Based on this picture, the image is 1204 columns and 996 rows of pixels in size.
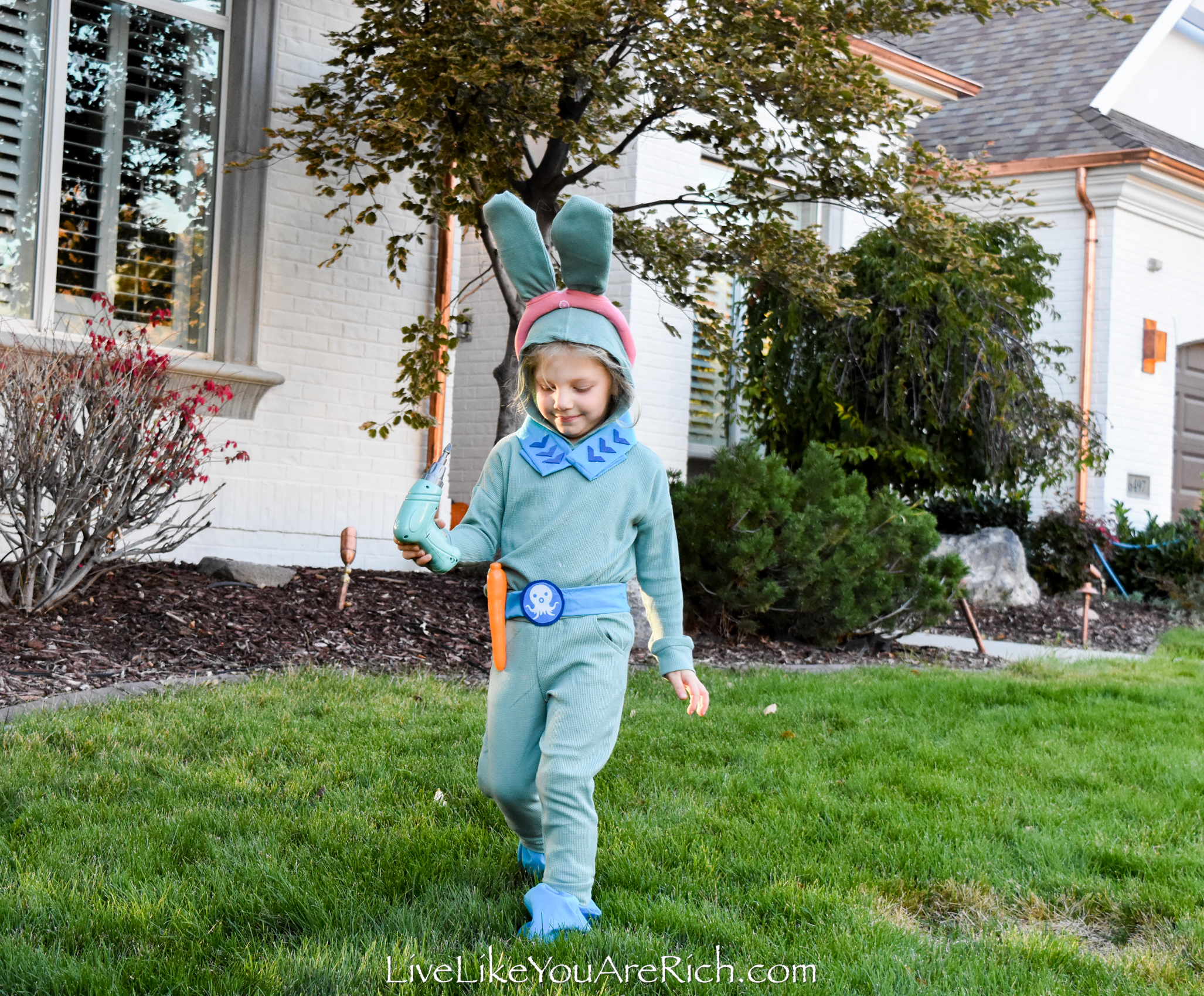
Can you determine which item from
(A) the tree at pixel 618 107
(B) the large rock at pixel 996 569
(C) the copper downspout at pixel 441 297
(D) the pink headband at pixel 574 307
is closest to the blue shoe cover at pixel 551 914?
(D) the pink headband at pixel 574 307

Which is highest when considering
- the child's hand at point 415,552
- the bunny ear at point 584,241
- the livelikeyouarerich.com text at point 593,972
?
the bunny ear at point 584,241

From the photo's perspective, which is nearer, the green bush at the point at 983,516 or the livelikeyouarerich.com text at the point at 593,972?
the livelikeyouarerich.com text at the point at 593,972

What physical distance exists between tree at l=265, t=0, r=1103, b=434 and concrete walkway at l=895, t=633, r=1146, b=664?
253cm

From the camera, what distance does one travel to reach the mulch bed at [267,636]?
5.10 m

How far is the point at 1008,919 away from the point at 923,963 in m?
0.48

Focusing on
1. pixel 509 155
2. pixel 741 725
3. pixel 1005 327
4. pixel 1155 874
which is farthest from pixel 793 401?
pixel 1155 874

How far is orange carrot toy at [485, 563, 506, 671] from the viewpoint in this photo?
2.60m

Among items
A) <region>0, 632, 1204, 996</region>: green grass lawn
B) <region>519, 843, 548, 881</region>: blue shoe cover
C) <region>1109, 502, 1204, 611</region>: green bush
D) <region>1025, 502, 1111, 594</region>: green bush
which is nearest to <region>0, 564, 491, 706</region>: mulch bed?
<region>0, 632, 1204, 996</region>: green grass lawn

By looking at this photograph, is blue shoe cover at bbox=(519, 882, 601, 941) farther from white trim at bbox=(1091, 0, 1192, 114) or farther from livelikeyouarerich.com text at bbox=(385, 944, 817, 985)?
white trim at bbox=(1091, 0, 1192, 114)

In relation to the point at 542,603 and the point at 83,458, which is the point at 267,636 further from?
the point at 542,603

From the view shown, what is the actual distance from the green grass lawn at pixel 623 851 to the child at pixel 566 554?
0.25 meters

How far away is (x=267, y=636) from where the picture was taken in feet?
A: 19.1

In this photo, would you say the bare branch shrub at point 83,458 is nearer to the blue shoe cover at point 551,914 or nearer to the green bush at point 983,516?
the blue shoe cover at point 551,914

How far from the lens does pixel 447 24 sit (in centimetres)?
625
